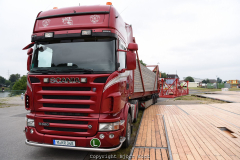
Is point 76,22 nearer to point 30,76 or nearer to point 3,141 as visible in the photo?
point 30,76

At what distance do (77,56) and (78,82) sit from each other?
609 mm

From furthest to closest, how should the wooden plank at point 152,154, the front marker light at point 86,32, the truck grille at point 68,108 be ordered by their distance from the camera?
1. the wooden plank at point 152,154
2. the front marker light at point 86,32
3. the truck grille at point 68,108

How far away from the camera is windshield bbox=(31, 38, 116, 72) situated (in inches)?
139

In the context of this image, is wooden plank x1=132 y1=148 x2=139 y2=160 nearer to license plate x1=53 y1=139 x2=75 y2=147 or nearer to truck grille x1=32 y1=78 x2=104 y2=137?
truck grille x1=32 y1=78 x2=104 y2=137

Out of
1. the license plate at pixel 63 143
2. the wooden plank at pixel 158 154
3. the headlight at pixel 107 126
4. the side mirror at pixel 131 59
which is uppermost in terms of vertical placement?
the side mirror at pixel 131 59

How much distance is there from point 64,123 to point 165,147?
255cm

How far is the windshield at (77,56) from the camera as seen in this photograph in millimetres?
3531

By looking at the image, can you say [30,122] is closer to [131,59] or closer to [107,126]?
[107,126]

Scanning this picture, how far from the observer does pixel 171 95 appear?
19.5 meters

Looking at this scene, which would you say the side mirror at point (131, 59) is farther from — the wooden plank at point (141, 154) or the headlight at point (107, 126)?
the wooden plank at point (141, 154)

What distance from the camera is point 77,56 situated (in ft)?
11.9

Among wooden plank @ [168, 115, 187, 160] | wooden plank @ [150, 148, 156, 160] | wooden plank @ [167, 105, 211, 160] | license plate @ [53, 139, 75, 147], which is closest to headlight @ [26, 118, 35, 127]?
license plate @ [53, 139, 75, 147]

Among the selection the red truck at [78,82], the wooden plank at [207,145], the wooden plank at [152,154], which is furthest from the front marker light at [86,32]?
the wooden plank at [207,145]

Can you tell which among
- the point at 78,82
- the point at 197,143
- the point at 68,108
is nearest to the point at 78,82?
the point at 78,82
